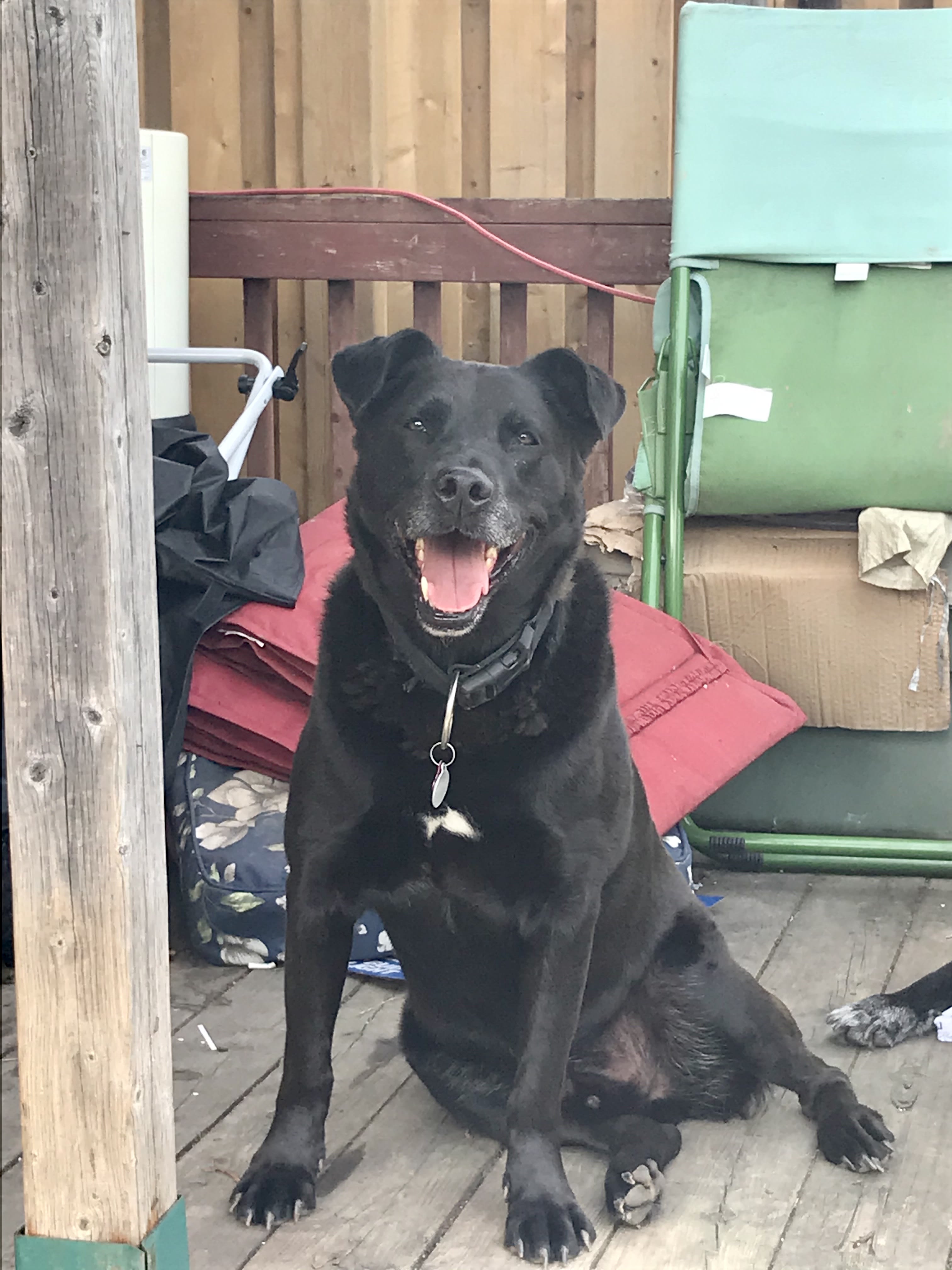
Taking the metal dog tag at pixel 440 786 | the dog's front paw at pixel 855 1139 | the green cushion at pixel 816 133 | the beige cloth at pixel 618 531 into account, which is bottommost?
the dog's front paw at pixel 855 1139

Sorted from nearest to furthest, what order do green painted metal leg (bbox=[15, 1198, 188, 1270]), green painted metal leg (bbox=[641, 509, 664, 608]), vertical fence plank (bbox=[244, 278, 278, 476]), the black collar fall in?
1. green painted metal leg (bbox=[15, 1198, 188, 1270])
2. the black collar
3. green painted metal leg (bbox=[641, 509, 664, 608])
4. vertical fence plank (bbox=[244, 278, 278, 476])

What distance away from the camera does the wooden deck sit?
68.2 inches

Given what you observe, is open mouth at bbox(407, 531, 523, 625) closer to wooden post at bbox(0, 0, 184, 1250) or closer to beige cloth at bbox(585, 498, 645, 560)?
wooden post at bbox(0, 0, 184, 1250)

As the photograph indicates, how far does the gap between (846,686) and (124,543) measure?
84.1 inches

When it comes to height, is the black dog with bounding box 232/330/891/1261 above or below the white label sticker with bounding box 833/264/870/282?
below

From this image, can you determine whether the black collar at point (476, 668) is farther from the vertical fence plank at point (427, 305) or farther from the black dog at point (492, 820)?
the vertical fence plank at point (427, 305)

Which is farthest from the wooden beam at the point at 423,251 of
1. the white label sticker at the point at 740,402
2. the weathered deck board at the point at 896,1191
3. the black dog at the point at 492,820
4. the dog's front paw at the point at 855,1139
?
the dog's front paw at the point at 855,1139

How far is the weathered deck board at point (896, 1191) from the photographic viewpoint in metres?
1.73

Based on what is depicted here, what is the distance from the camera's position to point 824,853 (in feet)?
9.99

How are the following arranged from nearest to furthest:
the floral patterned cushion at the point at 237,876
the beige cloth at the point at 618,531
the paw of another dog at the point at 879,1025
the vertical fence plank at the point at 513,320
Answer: the paw of another dog at the point at 879,1025
the floral patterned cushion at the point at 237,876
the beige cloth at the point at 618,531
the vertical fence plank at the point at 513,320

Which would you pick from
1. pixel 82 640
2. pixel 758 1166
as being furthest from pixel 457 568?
pixel 758 1166

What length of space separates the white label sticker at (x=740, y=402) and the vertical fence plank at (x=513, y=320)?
1.94 feet

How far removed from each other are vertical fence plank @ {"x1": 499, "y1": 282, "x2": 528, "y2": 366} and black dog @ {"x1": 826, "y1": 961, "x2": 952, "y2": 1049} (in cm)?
175

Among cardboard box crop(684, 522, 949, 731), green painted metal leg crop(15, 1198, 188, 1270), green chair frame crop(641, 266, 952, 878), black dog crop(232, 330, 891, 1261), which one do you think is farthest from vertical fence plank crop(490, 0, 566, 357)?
green painted metal leg crop(15, 1198, 188, 1270)
